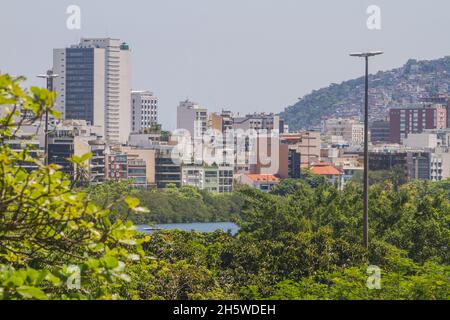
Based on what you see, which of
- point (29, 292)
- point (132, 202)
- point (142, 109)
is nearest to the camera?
point (29, 292)

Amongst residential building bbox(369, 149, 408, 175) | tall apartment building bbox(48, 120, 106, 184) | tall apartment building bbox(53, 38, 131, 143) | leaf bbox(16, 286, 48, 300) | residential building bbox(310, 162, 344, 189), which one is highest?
tall apartment building bbox(53, 38, 131, 143)

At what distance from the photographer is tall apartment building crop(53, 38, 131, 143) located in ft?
550

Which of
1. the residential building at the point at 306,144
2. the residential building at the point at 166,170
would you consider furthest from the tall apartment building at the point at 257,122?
the residential building at the point at 166,170

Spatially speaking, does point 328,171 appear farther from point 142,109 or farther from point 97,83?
point 142,109

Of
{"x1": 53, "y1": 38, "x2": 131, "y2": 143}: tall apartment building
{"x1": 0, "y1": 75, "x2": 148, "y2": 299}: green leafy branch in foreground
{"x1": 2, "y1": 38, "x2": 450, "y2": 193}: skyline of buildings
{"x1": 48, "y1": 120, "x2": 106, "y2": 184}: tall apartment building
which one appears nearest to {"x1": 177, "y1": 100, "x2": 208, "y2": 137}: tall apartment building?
{"x1": 2, "y1": 38, "x2": 450, "y2": 193}: skyline of buildings

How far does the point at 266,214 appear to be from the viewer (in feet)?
102

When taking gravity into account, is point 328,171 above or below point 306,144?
below

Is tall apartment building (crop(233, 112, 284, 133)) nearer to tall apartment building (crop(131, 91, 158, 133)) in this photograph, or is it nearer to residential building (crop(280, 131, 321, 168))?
tall apartment building (crop(131, 91, 158, 133))

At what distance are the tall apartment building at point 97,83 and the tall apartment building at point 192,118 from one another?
7691 millimetres

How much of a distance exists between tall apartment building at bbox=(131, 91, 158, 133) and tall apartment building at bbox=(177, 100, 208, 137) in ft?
48.3

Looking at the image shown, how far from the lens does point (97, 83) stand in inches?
6624

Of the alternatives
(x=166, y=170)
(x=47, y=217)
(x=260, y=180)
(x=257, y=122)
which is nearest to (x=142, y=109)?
(x=257, y=122)

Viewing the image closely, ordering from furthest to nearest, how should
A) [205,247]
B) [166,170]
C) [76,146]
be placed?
1. [166,170]
2. [76,146]
3. [205,247]

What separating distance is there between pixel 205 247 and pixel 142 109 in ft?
508
